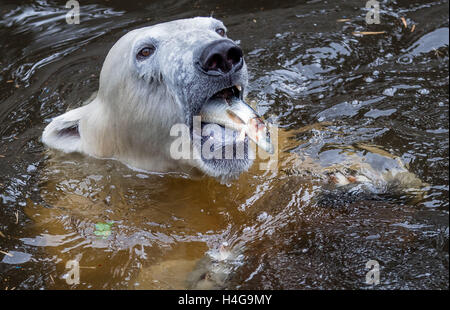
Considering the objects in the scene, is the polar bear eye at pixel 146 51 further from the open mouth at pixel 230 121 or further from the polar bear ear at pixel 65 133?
the polar bear ear at pixel 65 133

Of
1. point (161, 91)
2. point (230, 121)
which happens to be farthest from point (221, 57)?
point (161, 91)

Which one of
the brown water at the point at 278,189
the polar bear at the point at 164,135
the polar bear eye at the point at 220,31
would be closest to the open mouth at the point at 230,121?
the polar bear at the point at 164,135

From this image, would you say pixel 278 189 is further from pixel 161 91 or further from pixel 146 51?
pixel 146 51

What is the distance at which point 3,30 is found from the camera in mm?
7090

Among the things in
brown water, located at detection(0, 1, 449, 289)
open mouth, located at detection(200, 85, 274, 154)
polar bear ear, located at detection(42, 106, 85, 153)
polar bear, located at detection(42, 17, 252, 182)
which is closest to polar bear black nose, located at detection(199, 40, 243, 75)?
polar bear, located at detection(42, 17, 252, 182)

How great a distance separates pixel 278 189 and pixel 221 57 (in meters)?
1.25

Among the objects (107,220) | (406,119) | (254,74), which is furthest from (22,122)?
(406,119)

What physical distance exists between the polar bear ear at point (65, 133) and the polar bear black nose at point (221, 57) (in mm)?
1555

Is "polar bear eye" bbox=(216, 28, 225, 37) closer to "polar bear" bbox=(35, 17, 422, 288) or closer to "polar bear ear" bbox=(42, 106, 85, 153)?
"polar bear" bbox=(35, 17, 422, 288)

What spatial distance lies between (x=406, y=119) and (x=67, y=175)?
274cm

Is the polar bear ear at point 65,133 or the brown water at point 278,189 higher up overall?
the polar bear ear at point 65,133

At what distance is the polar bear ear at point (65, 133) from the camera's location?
457cm

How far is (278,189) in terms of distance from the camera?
4223 millimetres
